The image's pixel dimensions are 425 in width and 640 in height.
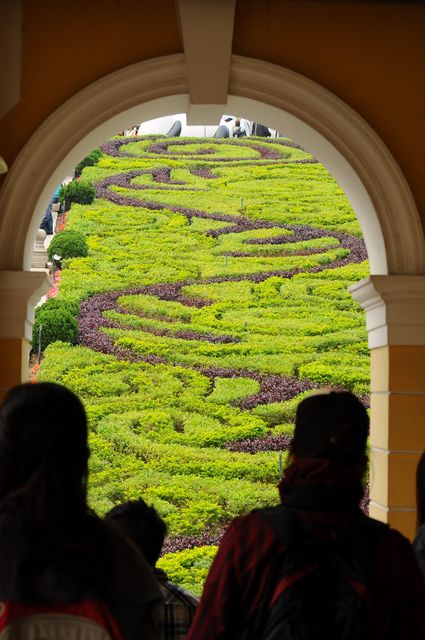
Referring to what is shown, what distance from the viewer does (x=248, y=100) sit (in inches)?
280

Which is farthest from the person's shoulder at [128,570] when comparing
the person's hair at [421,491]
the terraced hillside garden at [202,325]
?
the terraced hillside garden at [202,325]

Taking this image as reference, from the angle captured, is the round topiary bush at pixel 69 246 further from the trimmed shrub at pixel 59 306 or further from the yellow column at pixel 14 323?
the yellow column at pixel 14 323

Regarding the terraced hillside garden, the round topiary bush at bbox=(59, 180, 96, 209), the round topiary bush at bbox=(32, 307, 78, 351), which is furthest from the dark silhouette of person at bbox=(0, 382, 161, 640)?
the round topiary bush at bbox=(59, 180, 96, 209)

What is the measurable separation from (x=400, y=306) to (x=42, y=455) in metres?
4.80

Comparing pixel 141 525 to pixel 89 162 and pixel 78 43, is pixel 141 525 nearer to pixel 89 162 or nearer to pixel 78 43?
pixel 78 43

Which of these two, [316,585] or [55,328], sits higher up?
[55,328]

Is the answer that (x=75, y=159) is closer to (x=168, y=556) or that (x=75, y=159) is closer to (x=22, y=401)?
(x=22, y=401)

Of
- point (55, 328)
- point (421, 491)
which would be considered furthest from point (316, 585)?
point (55, 328)

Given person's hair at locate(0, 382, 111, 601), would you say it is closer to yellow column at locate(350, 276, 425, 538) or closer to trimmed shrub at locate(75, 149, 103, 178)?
yellow column at locate(350, 276, 425, 538)

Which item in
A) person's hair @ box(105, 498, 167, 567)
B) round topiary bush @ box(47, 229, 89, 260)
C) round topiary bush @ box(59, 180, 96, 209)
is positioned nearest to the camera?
person's hair @ box(105, 498, 167, 567)

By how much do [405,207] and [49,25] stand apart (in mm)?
2591

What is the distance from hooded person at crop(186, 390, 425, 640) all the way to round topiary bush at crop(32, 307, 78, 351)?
57.0 feet

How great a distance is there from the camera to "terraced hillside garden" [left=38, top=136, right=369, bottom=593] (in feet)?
53.9

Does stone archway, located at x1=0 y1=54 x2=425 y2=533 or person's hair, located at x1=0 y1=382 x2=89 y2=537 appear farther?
stone archway, located at x1=0 y1=54 x2=425 y2=533
